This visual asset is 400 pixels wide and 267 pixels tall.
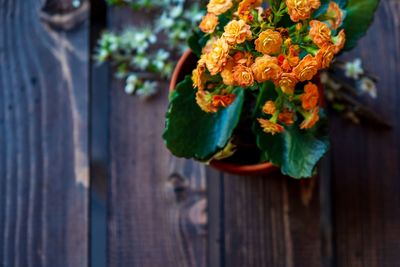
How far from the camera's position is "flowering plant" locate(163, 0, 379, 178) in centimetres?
71

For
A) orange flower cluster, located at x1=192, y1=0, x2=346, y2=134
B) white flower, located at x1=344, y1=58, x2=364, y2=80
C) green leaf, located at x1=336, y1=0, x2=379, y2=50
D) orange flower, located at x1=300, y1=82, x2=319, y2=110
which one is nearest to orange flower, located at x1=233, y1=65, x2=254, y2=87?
orange flower cluster, located at x1=192, y1=0, x2=346, y2=134

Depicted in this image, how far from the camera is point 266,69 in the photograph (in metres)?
0.70

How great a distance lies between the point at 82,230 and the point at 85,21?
0.33m

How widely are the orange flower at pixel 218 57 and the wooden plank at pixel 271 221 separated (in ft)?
0.95

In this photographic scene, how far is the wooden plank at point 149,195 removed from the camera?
96cm

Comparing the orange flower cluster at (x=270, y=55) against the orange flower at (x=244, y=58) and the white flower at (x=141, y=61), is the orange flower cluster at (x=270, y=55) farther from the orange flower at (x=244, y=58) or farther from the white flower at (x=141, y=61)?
the white flower at (x=141, y=61)

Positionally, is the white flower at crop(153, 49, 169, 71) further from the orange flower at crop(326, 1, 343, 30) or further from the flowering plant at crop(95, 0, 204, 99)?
the orange flower at crop(326, 1, 343, 30)

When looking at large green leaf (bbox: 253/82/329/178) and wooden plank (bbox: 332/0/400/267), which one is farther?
wooden plank (bbox: 332/0/400/267)

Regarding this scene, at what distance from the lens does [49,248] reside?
3.16 ft

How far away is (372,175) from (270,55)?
0.36 meters

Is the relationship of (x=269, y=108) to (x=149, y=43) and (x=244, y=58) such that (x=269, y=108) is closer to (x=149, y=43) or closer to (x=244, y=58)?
(x=244, y=58)

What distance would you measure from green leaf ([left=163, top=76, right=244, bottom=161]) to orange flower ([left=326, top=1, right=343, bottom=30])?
142mm

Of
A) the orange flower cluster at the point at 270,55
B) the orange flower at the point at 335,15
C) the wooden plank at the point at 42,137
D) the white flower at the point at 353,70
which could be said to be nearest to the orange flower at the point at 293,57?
the orange flower cluster at the point at 270,55

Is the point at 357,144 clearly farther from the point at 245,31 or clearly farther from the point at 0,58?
the point at 0,58
